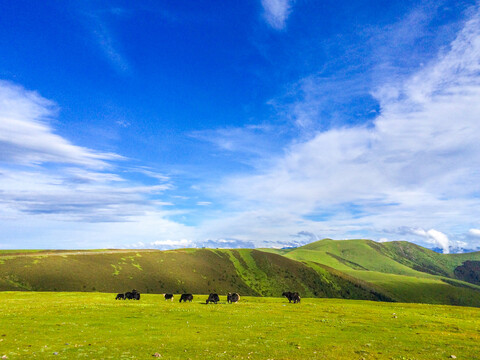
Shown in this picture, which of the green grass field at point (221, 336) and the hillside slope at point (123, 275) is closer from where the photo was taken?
the green grass field at point (221, 336)

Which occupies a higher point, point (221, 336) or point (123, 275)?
point (221, 336)

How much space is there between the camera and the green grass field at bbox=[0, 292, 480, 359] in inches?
780

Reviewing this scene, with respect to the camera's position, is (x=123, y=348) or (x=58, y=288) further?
(x=58, y=288)

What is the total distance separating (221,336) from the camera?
82.8 feet

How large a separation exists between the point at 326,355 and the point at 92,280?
134 metres

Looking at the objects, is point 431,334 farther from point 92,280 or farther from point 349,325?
point 92,280

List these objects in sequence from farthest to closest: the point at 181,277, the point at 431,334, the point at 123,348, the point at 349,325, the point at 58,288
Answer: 1. the point at 181,277
2. the point at 58,288
3. the point at 349,325
4. the point at 431,334
5. the point at 123,348

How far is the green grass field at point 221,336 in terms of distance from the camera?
19.8m

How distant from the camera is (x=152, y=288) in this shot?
458 feet

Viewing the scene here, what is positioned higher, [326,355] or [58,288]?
[326,355]

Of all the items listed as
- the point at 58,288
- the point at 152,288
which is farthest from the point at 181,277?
the point at 58,288

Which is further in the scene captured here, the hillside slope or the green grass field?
the hillside slope

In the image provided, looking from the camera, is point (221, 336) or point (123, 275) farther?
point (123, 275)

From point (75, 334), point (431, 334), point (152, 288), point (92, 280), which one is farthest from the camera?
point (152, 288)
